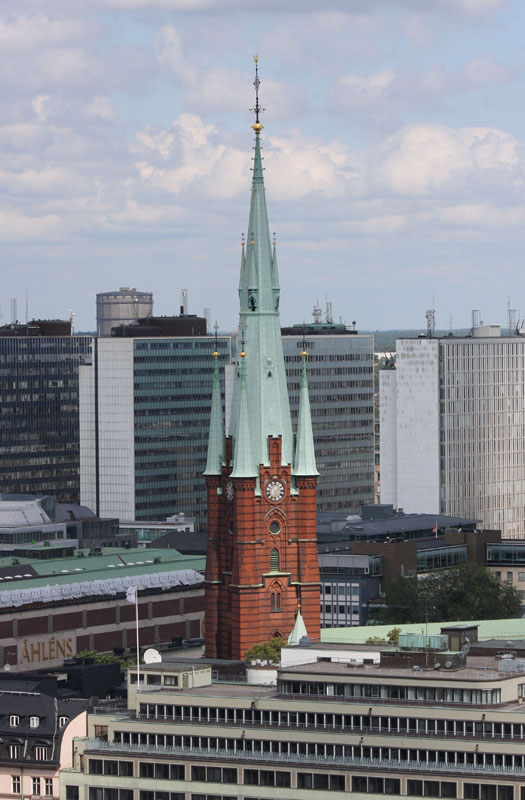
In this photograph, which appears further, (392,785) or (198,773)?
(198,773)

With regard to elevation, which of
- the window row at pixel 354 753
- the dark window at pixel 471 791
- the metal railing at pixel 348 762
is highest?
the window row at pixel 354 753

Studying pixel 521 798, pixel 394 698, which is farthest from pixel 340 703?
pixel 521 798

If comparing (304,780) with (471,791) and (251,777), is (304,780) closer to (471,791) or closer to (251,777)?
(251,777)

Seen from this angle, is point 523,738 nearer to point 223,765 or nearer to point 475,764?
point 475,764

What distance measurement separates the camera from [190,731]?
655 feet

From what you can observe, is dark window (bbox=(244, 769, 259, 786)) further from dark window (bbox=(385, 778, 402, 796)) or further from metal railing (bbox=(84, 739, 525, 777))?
dark window (bbox=(385, 778, 402, 796))

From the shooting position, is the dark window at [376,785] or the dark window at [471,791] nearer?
the dark window at [471,791]

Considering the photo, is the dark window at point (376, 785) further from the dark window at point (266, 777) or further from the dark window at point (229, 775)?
the dark window at point (229, 775)

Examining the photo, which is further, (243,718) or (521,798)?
(243,718)

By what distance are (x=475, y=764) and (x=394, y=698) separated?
962 centimetres

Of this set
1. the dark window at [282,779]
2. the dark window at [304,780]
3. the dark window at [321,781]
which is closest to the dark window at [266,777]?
the dark window at [282,779]

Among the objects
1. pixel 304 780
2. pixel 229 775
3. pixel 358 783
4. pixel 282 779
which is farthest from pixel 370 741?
pixel 229 775

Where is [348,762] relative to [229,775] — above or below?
above

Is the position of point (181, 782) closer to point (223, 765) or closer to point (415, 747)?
point (223, 765)
